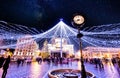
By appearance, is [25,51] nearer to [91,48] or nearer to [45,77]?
[91,48]

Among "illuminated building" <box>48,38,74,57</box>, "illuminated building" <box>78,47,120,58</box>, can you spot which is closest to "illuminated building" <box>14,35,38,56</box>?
"illuminated building" <box>48,38,74,57</box>

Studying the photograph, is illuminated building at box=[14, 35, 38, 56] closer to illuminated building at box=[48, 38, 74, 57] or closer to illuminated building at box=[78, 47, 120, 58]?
illuminated building at box=[48, 38, 74, 57]

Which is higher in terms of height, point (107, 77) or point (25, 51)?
point (25, 51)

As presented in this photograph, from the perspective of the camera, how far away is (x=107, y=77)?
11523 millimetres

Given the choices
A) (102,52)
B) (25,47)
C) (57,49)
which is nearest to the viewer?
(57,49)

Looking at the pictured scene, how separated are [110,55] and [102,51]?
5.68 metres

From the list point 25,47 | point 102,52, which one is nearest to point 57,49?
point 25,47

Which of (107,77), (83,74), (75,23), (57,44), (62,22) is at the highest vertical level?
(62,22)

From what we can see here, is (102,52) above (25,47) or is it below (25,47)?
below

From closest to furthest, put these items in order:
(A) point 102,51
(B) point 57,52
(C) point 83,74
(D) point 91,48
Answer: (C) point 83,74 < (B) point 57,52 < (A) point 102,51 < (D) point 91,48

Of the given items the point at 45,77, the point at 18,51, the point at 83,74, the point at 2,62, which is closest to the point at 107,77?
the point at 45,77

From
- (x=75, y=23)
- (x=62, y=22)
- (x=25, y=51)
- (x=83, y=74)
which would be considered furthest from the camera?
(x=25, y=51)

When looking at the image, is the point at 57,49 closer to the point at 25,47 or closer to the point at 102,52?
the point at 25,47

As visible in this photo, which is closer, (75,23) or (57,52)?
(75,23)
